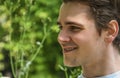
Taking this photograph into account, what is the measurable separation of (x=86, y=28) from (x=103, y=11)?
10cm

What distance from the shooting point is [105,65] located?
1.93 metres

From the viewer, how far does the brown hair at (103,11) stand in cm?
189

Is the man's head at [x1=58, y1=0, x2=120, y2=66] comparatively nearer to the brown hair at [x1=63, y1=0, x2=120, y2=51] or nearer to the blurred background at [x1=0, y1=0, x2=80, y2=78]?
the brown hair at [x1=63, y1=0, x2=120, y2=51]

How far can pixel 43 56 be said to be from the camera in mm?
4027

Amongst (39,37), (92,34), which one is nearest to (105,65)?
(92,34)

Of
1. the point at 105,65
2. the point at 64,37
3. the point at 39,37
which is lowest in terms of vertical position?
the point at 39,37

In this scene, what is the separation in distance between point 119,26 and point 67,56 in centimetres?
26

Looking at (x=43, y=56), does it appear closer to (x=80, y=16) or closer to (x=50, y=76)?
(x=50, y=76)

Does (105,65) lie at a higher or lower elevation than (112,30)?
lower

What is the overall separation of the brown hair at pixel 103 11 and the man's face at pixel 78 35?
22 millimetres

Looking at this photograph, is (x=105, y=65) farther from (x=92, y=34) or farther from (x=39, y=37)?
(x=39, y=37)

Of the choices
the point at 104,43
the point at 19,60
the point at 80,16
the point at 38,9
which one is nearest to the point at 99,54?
the point at 104,43

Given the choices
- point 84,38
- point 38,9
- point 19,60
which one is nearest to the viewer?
point 84,38

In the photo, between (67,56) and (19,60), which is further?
(19,60)
